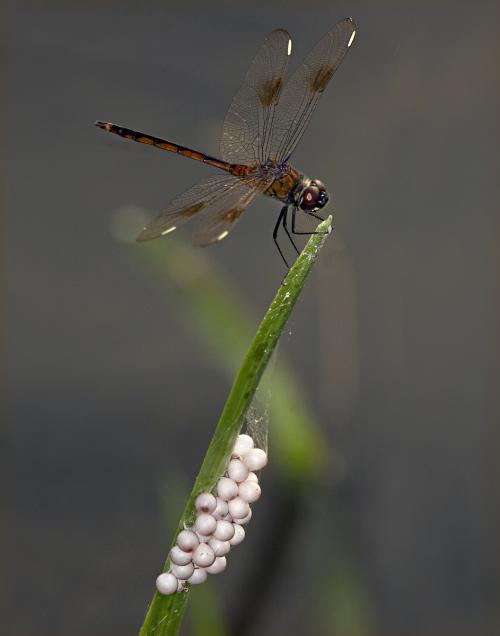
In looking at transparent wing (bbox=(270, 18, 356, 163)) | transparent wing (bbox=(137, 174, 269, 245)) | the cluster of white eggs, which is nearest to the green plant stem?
the cluster of white eggs

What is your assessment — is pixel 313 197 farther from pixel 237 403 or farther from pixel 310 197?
pixel 237 403

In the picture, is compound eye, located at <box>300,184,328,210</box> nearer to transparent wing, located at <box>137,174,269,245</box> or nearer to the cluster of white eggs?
transparent wing, located at <box>137,174,269,245</box>

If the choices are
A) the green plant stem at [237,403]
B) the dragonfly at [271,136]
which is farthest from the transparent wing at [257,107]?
the green plant stem at [237,403]

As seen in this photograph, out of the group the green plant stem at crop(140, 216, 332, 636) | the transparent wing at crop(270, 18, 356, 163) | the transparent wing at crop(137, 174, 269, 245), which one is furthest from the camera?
the transparent wing at crop(270, 18, 356, 163)

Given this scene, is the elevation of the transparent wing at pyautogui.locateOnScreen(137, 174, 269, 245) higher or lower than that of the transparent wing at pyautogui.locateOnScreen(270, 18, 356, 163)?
lower

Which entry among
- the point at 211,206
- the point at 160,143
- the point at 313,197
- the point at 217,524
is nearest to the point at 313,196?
the point at 313,197

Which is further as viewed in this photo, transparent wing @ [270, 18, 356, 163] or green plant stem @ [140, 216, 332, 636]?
transparent wing @ [270, 18, 356, 163]

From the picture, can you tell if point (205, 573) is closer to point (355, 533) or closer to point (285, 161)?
point (285, 161)

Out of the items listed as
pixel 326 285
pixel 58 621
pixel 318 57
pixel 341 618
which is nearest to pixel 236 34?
pixel 326 285

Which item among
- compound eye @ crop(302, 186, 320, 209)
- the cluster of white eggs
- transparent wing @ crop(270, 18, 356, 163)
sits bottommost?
the cluster of white eggs
